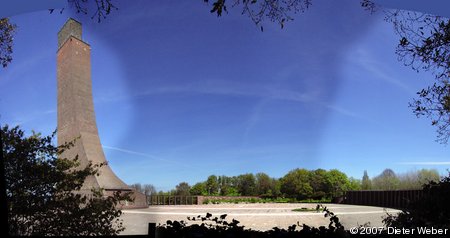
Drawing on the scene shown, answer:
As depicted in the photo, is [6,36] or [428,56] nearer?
[6,36]

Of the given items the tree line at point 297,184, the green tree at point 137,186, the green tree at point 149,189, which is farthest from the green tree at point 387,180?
the green tree at point 137,186

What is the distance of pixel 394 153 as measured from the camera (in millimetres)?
3594

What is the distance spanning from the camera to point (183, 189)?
13.9 ft

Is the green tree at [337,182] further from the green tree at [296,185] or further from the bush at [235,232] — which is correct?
the bush at [235,232]

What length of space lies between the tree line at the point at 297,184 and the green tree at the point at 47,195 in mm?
845

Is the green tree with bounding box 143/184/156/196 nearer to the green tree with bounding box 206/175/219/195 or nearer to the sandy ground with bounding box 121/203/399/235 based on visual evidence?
the sandy ground with bounding box 121/203/399/235

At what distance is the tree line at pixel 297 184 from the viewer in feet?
12.7

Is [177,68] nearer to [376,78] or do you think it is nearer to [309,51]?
[309,51]

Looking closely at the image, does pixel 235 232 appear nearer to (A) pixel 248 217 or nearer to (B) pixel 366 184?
(A) pixel 248 217

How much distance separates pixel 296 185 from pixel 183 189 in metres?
1.91

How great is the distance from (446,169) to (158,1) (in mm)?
3234

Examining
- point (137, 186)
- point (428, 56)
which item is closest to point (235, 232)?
point (137, 186)

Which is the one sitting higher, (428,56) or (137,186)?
(428,56)

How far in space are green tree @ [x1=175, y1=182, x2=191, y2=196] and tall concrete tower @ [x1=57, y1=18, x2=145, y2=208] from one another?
3.16 ft
